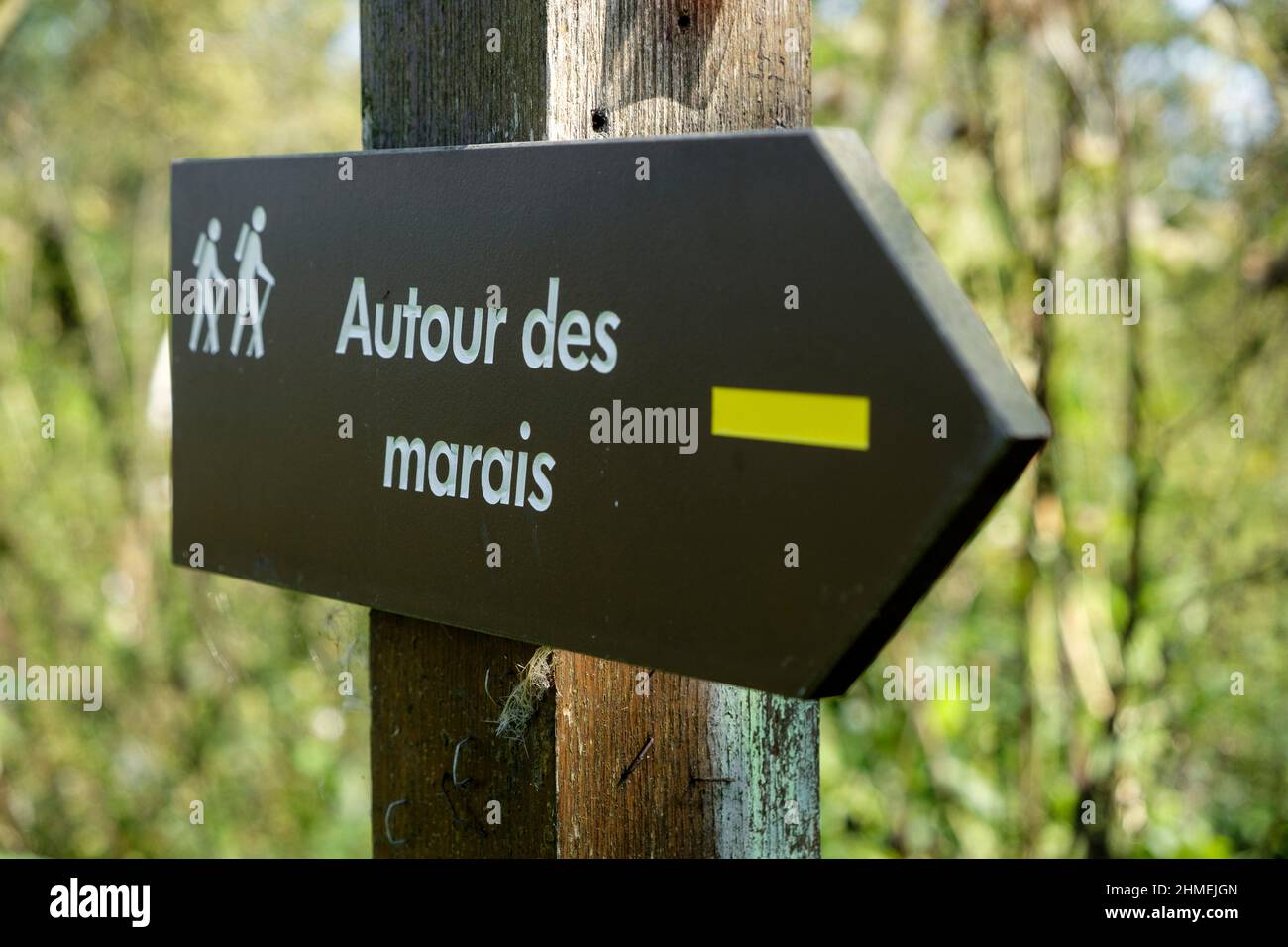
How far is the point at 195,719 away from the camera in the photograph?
3811 mm

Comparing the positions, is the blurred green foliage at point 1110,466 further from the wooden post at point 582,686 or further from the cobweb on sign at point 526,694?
the cobweb on sign at point 526,694

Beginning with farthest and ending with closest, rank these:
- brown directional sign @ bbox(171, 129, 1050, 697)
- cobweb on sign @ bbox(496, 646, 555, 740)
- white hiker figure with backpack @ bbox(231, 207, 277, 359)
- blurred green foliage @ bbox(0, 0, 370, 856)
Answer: blurred green foliage @ bbox(0, 0, 370, 856) → white hiker figure with backpack @ bbox(231, 207, 277, 359) → cobweb on sign @ bbox(496, 646, 555, 740) → brown directional sign @ bbox(171, 129, 1050, 697)

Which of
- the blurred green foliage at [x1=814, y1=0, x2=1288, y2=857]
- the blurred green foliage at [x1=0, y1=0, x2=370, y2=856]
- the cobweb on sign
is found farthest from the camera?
the blurred green foliage at [x1=0, y1=0, x2=370, y2=856]

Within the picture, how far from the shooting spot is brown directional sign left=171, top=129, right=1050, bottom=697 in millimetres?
762

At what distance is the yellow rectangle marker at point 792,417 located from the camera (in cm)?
78

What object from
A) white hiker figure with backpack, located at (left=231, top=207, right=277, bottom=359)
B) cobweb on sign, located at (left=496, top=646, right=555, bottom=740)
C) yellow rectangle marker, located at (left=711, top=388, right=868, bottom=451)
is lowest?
cobweb on sign, located at (left=496, top=646, right=555, bottom=740)

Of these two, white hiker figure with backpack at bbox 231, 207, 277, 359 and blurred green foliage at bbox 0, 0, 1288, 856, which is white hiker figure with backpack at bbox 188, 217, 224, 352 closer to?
white hiker figure with backpack at bbox 231, 207, 277, 359

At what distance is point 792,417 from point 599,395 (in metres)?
0.19

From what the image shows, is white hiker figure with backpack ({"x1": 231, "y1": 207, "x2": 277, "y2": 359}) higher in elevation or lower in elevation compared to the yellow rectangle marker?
higher

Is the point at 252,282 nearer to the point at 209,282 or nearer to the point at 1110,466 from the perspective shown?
the point at 209,282

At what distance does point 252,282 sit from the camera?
128 centimetres

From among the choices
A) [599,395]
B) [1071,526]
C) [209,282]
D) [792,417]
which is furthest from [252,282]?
[1071,526]

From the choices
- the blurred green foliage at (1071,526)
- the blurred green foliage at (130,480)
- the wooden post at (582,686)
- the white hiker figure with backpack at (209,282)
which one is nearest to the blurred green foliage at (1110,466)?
the blurred green foliage at (1071,526)

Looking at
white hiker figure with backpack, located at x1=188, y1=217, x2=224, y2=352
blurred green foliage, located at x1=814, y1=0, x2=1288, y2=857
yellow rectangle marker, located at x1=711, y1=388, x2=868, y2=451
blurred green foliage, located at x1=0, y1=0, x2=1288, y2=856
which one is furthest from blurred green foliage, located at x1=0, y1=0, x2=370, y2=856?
yellow rectangle marker, located at x1=711, y1=388, x2=868, y2=451
